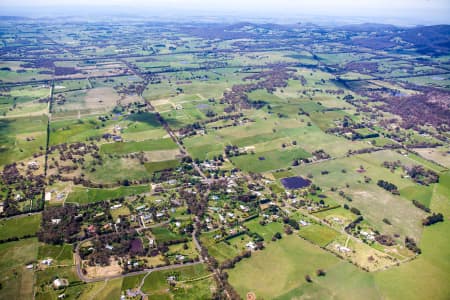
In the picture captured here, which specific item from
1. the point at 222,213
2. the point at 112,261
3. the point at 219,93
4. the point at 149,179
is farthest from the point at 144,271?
the point at 219,93

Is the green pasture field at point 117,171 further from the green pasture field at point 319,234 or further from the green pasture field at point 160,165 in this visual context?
the green pasture field at point 319,234

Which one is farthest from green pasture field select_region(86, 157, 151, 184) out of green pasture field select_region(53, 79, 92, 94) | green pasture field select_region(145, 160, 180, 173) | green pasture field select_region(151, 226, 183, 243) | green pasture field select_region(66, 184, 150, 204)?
green pasture field select_region(53, 79, 92, 94)

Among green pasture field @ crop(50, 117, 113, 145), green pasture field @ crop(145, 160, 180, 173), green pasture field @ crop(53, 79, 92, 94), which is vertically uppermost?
green pasture field @ crop(53, 79, 92, 94)

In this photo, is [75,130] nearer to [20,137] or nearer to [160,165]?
[20,137]

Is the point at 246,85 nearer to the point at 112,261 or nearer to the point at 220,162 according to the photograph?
the point at 220,162

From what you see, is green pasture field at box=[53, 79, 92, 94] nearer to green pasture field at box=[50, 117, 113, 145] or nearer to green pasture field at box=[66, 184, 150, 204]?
green pasture field at box=[50, 117, 113, 145]

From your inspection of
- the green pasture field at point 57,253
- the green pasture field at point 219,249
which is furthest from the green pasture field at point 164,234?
the green pasture field at point 57,253
